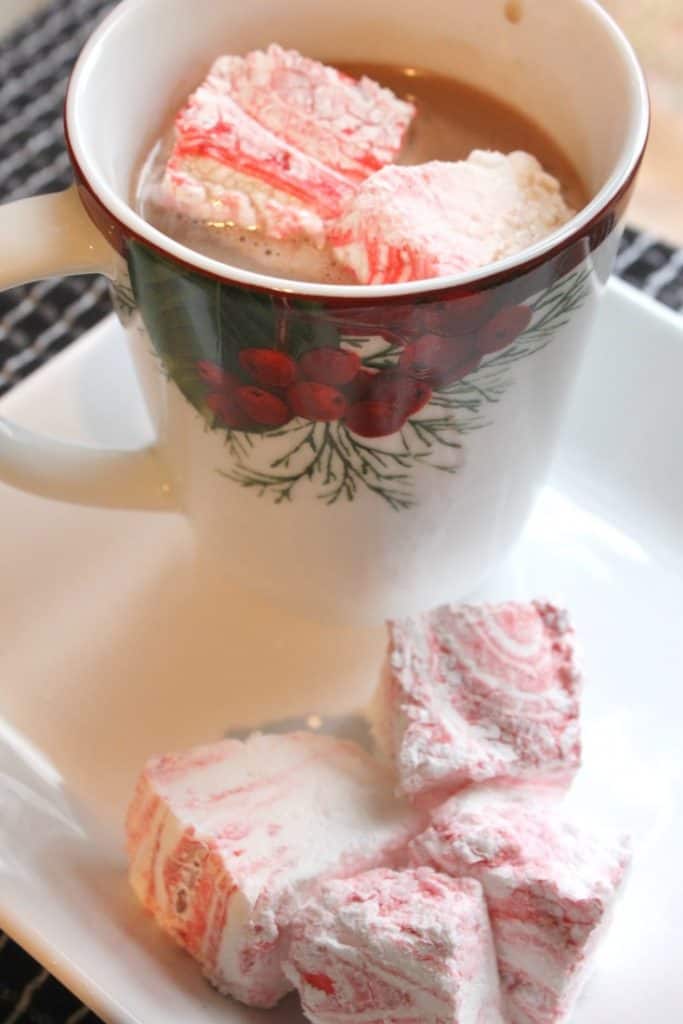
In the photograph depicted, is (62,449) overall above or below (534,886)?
above

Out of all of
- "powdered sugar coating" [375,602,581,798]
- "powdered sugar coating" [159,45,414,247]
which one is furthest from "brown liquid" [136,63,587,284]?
"powdered sugar coating" [375,602,581,798]

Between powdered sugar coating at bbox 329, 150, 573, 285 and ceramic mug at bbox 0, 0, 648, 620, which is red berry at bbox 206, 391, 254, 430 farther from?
powdered sugar coating at bbox 329, 150, 573, 285

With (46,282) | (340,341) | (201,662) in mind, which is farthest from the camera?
(46,282)

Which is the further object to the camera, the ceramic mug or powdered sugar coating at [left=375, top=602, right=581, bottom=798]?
powdered sugar coating at [left=375, top=602, right=581, bottom=798]

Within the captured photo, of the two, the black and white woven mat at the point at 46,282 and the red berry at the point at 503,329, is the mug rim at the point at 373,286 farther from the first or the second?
the black and white woven mat at the point at 46,282

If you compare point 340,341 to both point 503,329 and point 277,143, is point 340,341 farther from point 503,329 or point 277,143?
point 277,143

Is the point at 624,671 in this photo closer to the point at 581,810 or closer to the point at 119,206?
the point at 581,810

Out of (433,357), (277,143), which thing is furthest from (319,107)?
(433,357)
